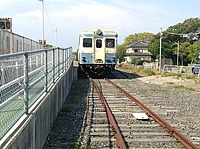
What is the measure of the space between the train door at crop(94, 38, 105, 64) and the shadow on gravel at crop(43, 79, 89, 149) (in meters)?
11.4

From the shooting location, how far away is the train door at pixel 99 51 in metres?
23.5

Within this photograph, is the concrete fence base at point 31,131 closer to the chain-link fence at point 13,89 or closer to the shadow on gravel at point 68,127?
the chain-link fence at point 13,89

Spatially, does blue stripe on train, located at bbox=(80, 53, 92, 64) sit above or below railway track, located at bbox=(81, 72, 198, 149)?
above

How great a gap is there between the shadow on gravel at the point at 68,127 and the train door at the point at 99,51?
1136cm

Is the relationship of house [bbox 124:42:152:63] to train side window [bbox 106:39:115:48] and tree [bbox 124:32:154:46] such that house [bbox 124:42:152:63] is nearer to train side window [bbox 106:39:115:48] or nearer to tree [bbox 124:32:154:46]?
tree [bbox 124:32:154:46]

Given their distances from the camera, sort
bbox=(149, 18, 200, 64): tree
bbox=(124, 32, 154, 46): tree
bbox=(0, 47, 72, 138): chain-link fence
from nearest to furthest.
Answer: bbox=(0, 47, 72, 138): chain-link fence, bbox=(149, 18, 200, 64): tree, bbox=(124, 32, 154, 46): tree


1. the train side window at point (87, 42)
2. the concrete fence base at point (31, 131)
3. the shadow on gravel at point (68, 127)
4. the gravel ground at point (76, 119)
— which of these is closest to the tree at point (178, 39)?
the train side window at point (87, 42)

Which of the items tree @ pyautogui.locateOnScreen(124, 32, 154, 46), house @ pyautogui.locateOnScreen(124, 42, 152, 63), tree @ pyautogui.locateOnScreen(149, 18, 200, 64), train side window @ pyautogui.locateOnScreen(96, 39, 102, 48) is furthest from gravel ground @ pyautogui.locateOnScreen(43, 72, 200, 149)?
tree @ pyautogui.locateOnScreen(124, 32, 154, 46)

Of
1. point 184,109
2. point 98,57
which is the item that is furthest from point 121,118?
point 98,57

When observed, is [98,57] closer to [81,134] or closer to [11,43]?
[11,43]

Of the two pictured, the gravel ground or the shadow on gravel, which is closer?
the shadow on gravel

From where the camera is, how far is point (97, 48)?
77.2 feet

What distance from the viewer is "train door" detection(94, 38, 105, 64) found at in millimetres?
23534

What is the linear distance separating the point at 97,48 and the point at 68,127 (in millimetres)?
15659
